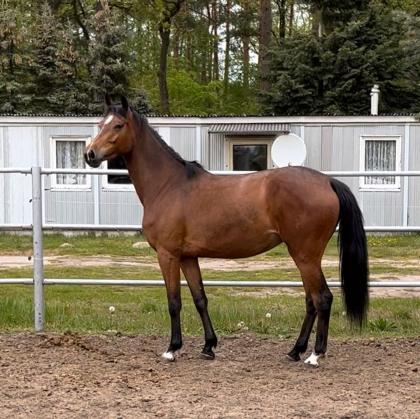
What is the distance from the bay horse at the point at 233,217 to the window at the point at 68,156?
10409mm

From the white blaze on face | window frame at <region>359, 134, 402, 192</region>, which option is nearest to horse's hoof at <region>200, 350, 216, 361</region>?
the white blaze on face

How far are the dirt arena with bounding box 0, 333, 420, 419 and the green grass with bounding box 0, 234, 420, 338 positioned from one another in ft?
1.38

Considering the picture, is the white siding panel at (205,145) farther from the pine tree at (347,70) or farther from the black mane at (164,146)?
the black mane at (164,146)

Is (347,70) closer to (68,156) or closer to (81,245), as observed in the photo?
(68,156)

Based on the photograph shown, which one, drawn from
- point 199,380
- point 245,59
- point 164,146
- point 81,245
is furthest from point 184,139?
point 245,59

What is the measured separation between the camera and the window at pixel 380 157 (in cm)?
1455

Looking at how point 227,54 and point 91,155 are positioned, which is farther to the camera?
point 227,54

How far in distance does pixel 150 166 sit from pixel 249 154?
1090 cm

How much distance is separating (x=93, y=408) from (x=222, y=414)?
2.40 ft

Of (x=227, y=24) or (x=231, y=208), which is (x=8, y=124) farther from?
(x=227, y=24)

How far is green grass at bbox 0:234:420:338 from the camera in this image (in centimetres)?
587

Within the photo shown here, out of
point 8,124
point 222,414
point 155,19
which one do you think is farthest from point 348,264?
point 155,19

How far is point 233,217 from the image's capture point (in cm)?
462

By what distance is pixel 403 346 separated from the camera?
5176 mm
